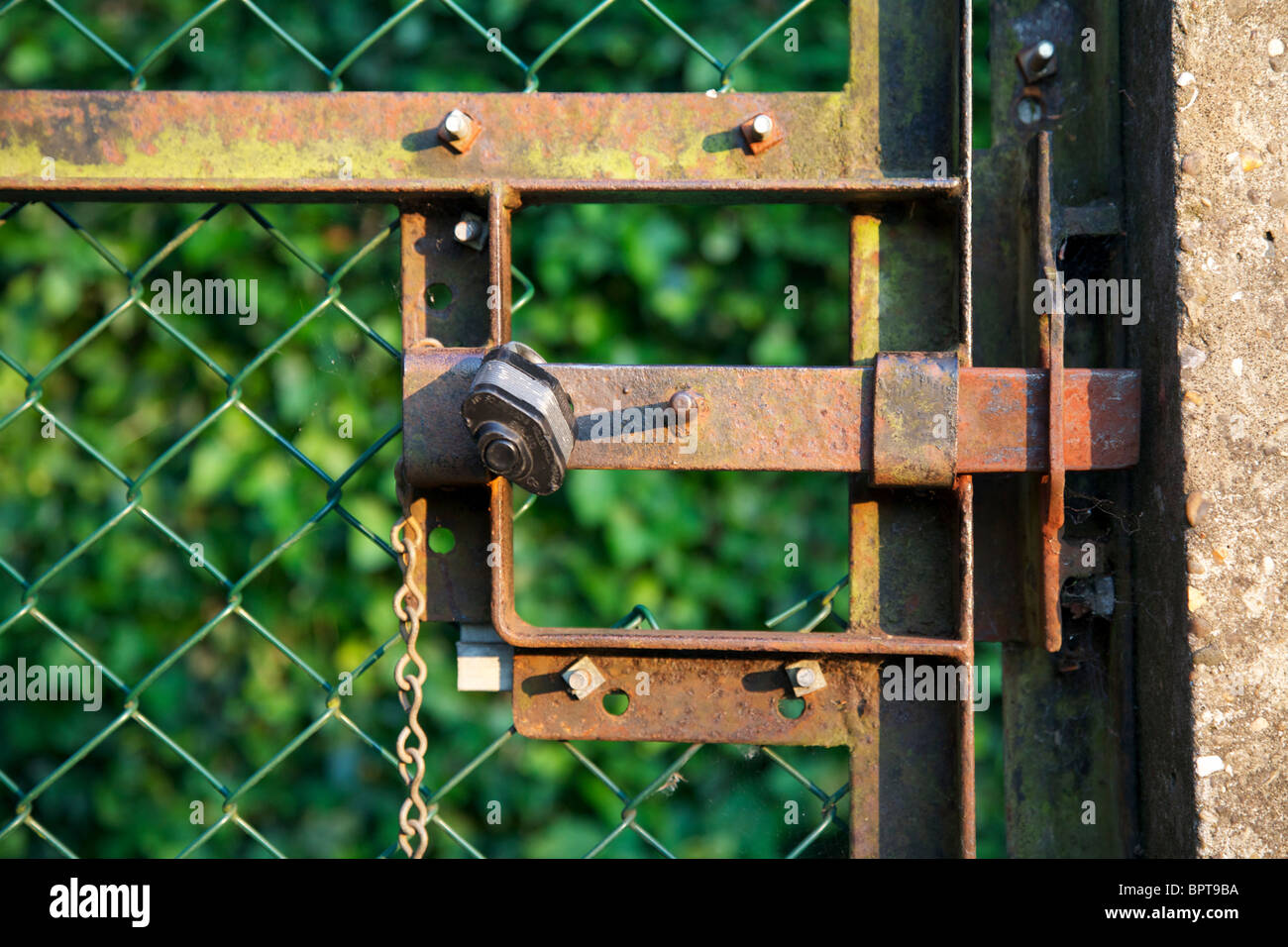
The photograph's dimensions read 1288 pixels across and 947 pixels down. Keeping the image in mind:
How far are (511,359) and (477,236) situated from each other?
154mm

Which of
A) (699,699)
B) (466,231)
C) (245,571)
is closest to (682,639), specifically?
(699,699)

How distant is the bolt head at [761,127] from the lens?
71cm

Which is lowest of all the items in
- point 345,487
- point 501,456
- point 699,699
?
point 699,699

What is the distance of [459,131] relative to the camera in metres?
0.72

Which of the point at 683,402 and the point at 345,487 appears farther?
the point at 345,487

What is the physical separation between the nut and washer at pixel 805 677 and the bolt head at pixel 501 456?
266mm

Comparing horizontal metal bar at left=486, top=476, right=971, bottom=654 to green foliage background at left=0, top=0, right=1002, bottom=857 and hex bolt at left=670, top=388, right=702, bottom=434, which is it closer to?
hex bolt at left=670, top=388, right=702, bottom=434

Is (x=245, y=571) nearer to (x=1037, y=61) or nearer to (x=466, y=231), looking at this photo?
(x=466, y=231)

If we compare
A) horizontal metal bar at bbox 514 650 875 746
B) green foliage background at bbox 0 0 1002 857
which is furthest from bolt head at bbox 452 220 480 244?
green foliage background at bbox 0 0 1002 857

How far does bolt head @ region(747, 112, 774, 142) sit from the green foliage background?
75 centimetres

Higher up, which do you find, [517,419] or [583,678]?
[517,419]

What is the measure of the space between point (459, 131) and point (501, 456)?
26 centimetres

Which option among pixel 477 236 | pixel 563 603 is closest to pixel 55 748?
pixel 563 603

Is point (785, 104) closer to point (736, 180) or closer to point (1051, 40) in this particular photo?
point (736, 180)
